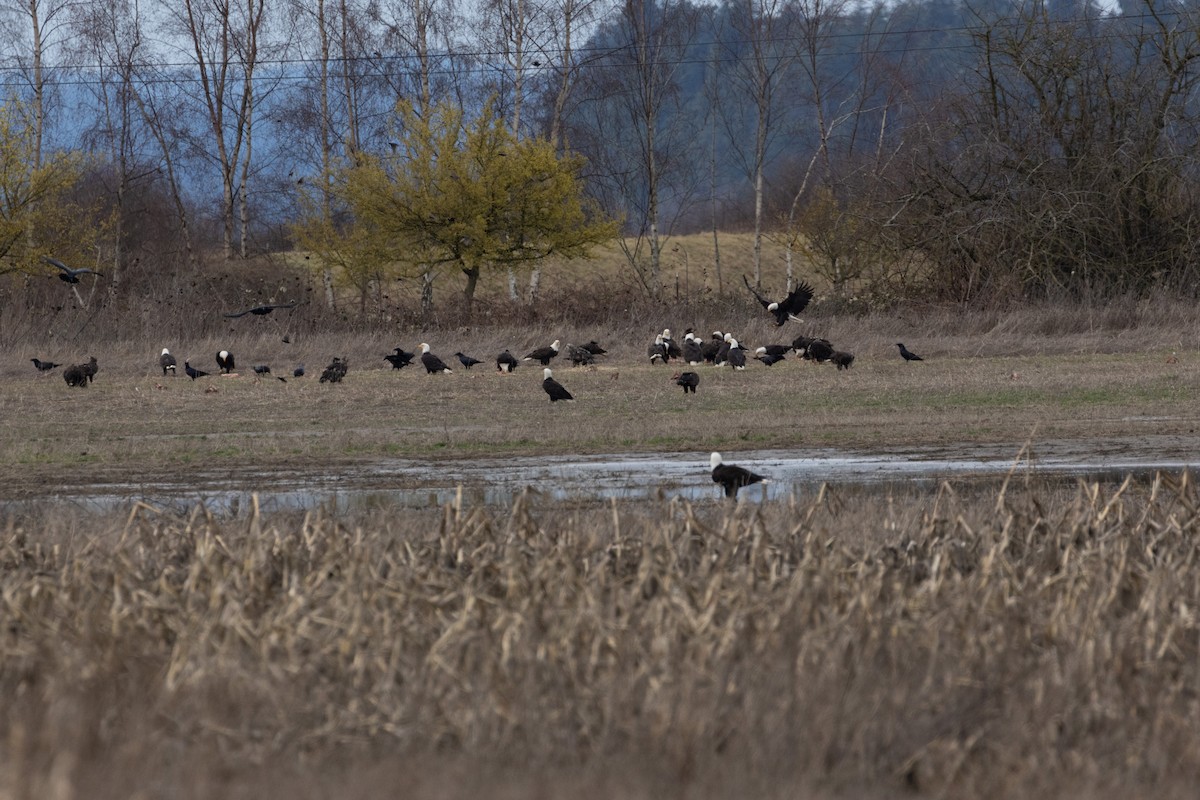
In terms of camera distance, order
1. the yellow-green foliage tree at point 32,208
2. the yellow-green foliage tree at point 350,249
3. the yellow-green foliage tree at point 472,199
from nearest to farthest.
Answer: the yellow-green foliage tree at point 472,199 → the yellow-green foliage tree at point 32,208 → the yellow-green foliage tree at point 350,249

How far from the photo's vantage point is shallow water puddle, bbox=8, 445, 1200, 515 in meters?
12.3

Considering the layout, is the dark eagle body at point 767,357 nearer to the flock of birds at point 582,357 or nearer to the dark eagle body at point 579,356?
the flock of birds at point 582,357

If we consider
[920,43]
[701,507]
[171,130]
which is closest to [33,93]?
[171,130]

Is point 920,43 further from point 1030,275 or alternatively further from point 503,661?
point 503,661

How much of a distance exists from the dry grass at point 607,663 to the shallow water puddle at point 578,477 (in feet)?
11.6

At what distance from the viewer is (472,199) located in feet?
135

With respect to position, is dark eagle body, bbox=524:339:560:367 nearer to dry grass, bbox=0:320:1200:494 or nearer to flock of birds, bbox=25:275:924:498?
flock of birds, bbox=25:275:924:498

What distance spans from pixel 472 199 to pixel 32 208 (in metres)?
13.1

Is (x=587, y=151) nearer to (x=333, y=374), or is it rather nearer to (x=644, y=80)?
(x=644, y=80)

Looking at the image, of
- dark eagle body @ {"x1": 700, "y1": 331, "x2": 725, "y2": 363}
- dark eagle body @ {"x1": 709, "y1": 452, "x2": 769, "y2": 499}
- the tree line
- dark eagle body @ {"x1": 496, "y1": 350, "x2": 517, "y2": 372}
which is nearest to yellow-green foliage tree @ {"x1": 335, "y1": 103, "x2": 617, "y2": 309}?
the tree line

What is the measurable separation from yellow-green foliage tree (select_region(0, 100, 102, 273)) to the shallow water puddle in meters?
30.0

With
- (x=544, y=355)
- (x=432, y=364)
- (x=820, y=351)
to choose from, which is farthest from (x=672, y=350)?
(x=432, y=364)

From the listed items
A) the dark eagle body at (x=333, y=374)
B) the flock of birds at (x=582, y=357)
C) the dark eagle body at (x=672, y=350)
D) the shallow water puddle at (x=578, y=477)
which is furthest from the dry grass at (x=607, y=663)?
the dark eagle body at (x=672, y=350)

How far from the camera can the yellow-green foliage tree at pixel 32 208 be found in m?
41.3
